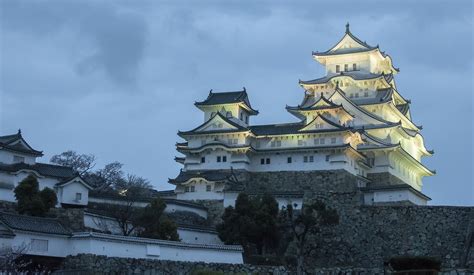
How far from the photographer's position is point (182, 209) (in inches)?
1874

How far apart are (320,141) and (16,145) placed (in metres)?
20.2

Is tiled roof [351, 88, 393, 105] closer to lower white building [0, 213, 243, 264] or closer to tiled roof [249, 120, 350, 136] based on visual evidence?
tiled roof [249, 120, 350, 136]

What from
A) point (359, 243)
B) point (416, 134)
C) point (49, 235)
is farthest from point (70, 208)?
point (416, 134)

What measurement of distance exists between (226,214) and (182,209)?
596cm

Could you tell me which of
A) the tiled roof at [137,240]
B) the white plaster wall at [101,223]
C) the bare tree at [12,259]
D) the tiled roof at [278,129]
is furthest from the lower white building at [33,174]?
the tiled roof at [278,129]

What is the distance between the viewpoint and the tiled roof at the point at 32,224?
31.7 m

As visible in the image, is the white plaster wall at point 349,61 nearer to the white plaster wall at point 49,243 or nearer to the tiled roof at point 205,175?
the tiled roof at point 205,175

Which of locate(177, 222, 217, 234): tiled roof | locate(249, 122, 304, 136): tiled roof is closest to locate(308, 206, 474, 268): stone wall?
locate(177, 222, 217, 234): tiled roof

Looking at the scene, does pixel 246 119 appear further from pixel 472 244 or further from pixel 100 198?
pixel 472 244

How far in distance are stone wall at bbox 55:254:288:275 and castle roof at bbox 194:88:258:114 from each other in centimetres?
2233

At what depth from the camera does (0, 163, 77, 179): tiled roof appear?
4279 cm

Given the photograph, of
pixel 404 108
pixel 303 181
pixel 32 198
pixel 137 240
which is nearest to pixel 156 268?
pixel 137 240

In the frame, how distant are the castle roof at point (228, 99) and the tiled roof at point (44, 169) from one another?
14.9 m

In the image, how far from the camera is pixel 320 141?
5247 cm
